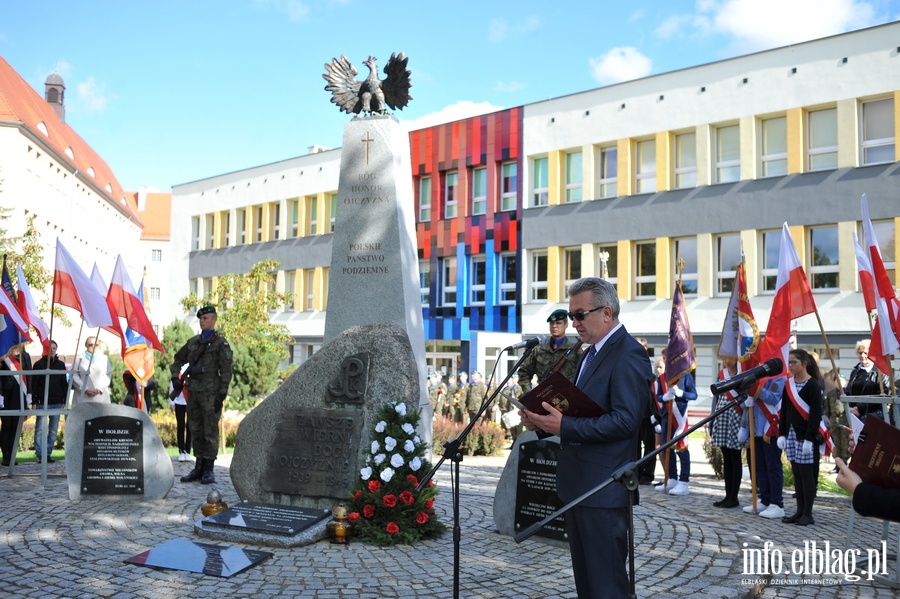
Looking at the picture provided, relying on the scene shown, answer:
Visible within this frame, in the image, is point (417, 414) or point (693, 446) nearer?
point (417, 414)

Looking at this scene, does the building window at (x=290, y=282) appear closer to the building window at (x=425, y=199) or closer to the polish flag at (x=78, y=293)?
the building window at (x=425, y=199)

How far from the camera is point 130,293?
1098cm

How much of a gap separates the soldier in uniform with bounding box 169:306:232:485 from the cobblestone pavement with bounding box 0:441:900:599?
3.16ft

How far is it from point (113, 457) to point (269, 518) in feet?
8.97

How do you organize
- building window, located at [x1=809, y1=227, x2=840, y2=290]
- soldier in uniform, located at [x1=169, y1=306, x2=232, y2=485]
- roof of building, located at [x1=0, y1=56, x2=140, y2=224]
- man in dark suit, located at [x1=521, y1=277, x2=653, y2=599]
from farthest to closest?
1. roof of building, located at [x1=0, y1=56, x2=140, y2=224]
2. building window, located at [x1=809, y1=227, x2=840, y2=290]
3. soldier in uniform, located at [x1=169, y1=306, x2=232, y2=485]
4. man in dark suit, located at [x1=521, y1=277, x2=653, y2=599]

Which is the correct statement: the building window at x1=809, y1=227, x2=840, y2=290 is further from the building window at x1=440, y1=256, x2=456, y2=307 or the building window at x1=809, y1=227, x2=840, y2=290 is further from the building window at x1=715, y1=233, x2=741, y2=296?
the building window at x1=440, y1=256, x2=456, y2=307

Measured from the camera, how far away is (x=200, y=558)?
6145mm

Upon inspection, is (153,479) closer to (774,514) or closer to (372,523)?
(372,523)

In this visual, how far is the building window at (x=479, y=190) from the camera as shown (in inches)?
1326

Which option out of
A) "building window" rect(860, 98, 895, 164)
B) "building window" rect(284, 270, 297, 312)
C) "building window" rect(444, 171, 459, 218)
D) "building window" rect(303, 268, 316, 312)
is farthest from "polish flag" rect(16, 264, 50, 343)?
"building window" rect(284, 270, 297, 312)

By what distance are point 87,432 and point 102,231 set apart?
66.5m

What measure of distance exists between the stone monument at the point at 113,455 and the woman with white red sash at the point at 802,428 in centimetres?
673

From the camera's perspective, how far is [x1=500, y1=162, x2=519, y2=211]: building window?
32312mm

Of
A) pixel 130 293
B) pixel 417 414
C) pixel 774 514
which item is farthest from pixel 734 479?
pixel 130 293
